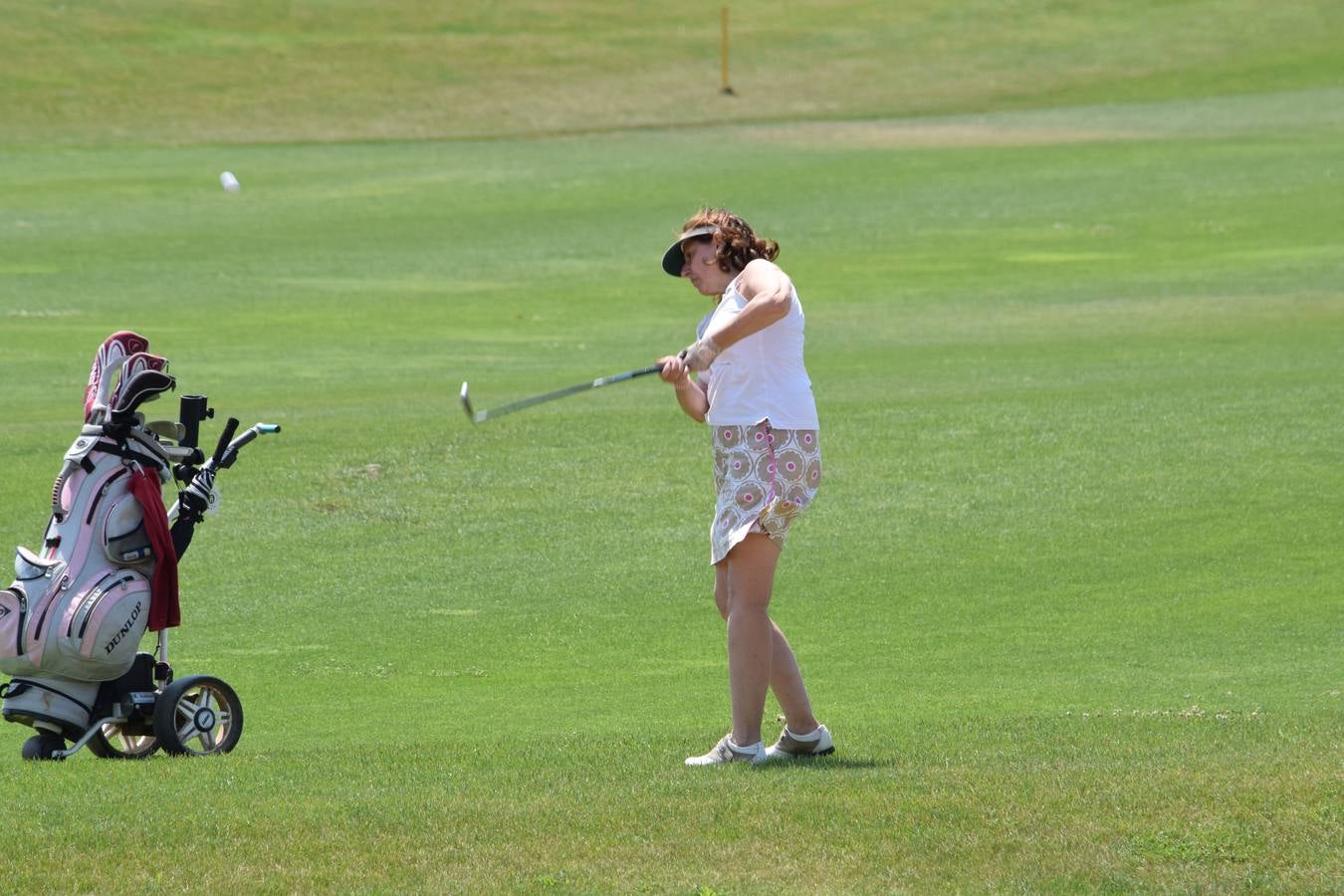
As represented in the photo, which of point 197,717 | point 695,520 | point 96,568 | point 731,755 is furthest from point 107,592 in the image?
point 695,520

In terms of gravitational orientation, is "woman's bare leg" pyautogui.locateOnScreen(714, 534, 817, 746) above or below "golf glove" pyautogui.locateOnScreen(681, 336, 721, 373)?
below

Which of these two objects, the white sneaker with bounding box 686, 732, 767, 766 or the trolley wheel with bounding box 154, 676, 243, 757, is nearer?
the white sneaker with bounding box 686, 732, 767, 766

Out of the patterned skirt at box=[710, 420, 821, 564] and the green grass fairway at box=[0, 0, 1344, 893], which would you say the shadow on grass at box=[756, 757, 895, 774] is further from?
the patterned skirt at box=[710, 420, 821, 564]

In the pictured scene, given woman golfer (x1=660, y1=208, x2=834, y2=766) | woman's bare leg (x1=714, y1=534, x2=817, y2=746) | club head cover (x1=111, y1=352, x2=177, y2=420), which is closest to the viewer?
woman golfer (x1=660, y1=208, x2=834, y2=766)

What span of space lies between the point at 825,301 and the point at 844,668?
14137 millimetres

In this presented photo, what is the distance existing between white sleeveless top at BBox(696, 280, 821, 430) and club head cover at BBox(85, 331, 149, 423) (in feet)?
7.26

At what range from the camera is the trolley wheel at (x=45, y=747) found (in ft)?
25.6

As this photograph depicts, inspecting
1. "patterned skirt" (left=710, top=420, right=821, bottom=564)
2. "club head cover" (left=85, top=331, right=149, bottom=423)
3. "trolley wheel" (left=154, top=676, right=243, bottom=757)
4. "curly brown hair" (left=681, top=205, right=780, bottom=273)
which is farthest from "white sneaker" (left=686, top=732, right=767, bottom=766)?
"club head cover" (left=85, top=331, right=149, bottom=423)

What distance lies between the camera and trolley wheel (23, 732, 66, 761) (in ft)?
25.6

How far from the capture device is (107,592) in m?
7.57

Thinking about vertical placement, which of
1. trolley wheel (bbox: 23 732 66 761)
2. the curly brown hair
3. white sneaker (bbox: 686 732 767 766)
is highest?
the curly brown hair

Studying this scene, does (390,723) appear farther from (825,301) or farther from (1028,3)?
(1028,3)

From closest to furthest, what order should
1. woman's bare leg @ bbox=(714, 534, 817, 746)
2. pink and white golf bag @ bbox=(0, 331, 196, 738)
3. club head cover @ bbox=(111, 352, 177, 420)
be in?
woman's bare leg @ bbox=(714, 534, 817, 746)
pink and white golf bag @ bbox=(0, 331, 196, 738)
club head cover @ bbox=(111, 352, 177, 420)

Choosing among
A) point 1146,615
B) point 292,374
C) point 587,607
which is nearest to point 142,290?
point 292,374
